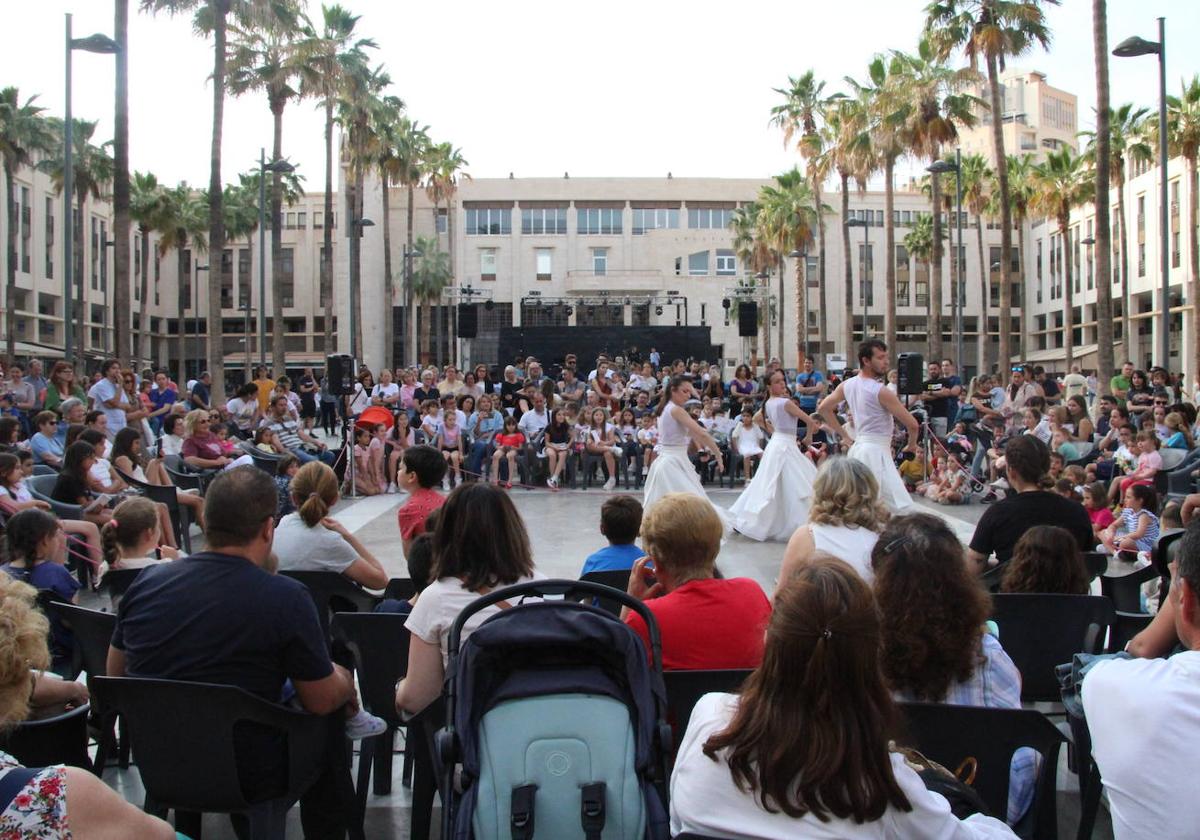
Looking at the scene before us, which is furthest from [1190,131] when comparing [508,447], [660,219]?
[660,219]

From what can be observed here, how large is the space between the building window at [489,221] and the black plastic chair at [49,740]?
66.1m

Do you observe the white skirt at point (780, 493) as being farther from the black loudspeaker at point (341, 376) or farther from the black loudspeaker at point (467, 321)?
the black loudspeaker at point (467, 321)

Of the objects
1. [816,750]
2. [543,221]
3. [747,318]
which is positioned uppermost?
[543,221]

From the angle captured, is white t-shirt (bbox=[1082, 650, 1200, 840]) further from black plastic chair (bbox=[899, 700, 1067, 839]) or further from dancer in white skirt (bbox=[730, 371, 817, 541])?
dancer in white skirt (bbox=[730, 371, 817, 541])

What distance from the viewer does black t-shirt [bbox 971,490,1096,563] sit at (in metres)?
5.29

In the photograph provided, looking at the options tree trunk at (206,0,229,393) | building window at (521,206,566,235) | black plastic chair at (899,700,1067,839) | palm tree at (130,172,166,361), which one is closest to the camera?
black plastic chair at (899,700,1067,839)

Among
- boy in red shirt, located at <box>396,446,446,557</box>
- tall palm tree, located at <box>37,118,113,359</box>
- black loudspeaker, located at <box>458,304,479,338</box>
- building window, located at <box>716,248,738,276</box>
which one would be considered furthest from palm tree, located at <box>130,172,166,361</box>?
boy in red shirt, located at <box>396,446,446,557</box>

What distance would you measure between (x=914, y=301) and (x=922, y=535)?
238 feet

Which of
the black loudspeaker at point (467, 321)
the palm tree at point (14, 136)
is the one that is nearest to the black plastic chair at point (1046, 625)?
the black loudspeaker at point (467, 321)

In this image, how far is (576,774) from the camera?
8.70 feet

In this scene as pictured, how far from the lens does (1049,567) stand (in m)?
4.60

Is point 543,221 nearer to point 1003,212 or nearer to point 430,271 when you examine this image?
point 430,271

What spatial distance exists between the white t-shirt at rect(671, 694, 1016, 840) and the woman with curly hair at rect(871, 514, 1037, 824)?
997 millimetres

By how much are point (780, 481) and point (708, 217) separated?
61.8 m
